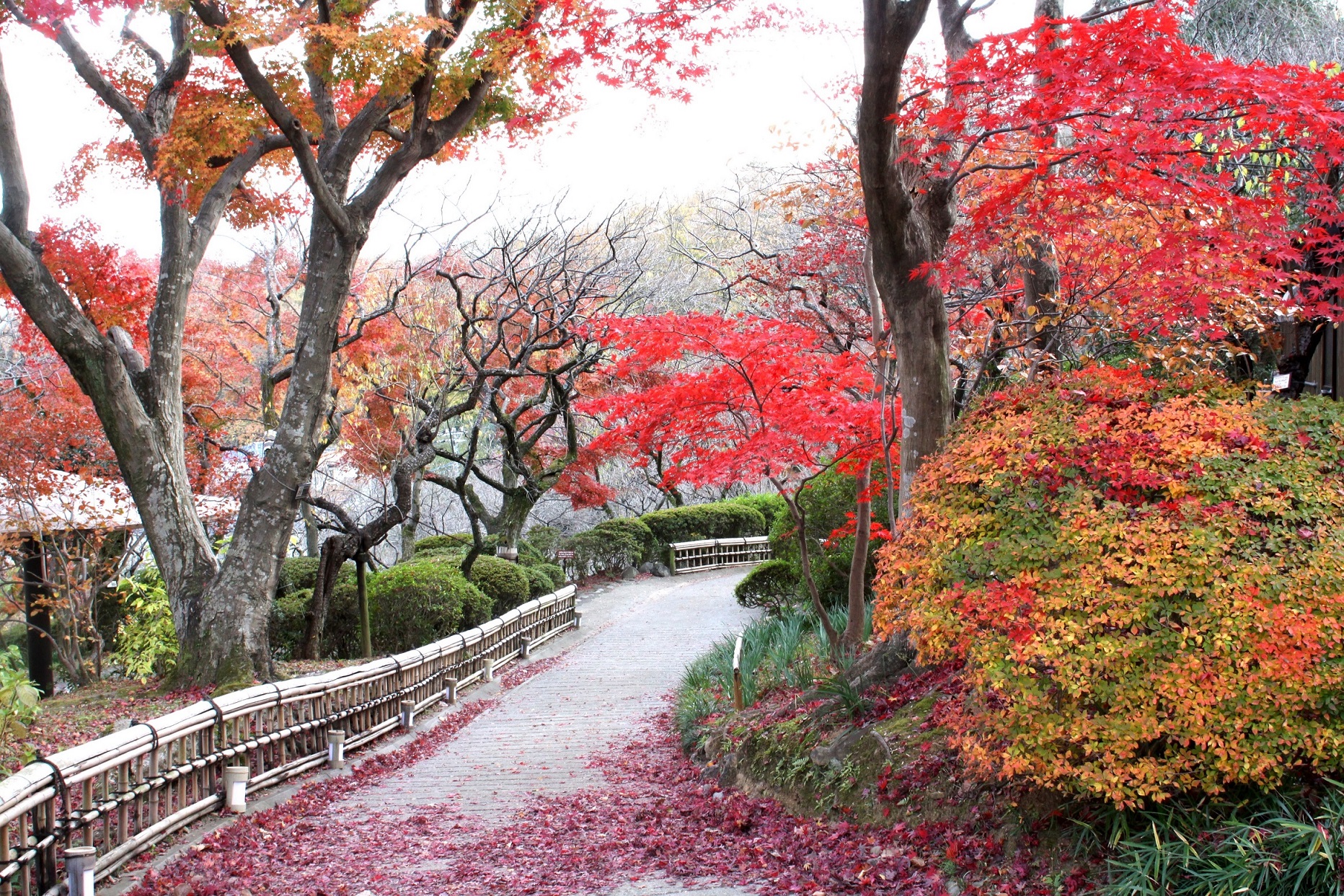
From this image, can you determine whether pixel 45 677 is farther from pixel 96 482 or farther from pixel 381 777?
pixel 381 777

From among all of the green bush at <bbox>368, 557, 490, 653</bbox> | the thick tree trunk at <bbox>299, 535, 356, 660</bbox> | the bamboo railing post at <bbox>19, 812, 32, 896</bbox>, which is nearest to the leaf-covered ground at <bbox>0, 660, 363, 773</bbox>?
the thick tree trunk at <bbox>299, 535, 356, 660</bbox>

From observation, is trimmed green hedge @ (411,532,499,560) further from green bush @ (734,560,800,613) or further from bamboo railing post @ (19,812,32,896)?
bamboo railing post @ (19,812,32,896)

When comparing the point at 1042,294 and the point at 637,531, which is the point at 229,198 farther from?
the point at 637,531

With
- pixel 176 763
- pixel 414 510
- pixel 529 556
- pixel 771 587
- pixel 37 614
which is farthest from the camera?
pixel 529 556

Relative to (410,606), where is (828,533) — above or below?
above

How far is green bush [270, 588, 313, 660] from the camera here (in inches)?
468

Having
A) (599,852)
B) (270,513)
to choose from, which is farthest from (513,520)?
(599,852)

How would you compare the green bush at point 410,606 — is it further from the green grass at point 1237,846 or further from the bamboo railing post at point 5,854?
the green grass at point 1237,846

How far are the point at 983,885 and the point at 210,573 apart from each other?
7179 millimetres

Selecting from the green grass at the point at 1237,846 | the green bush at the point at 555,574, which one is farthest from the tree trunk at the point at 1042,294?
the green bush at the point at 555,574

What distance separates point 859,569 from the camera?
8.10 m

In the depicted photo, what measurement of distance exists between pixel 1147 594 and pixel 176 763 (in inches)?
215

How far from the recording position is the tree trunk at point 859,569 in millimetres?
7969

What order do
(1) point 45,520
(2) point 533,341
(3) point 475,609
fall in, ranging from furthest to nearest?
(2) point 533,341, (3) point 475,609, (1) point 45,520
